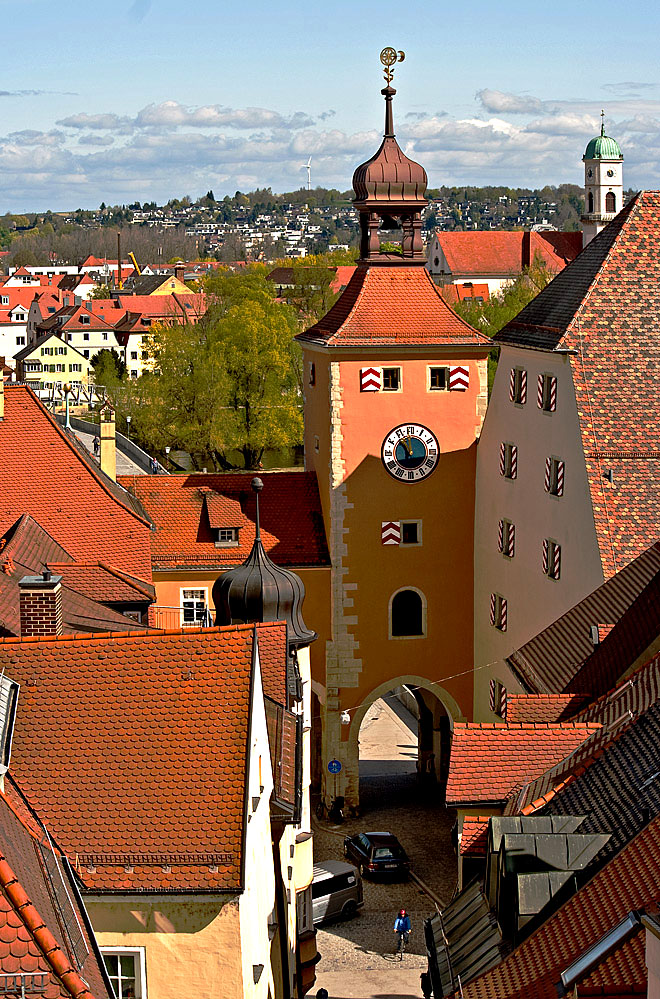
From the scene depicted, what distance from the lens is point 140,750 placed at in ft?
46.4

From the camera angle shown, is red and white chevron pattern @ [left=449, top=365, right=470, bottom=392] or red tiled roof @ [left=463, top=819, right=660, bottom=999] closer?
red tiled roof @ [left=463, top=819, right=660, bottom=999]

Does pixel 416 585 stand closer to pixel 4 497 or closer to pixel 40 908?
pixel 4 497

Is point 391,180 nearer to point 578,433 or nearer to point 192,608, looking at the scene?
point 578,433

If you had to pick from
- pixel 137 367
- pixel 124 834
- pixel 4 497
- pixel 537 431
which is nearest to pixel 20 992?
pixel 124 834

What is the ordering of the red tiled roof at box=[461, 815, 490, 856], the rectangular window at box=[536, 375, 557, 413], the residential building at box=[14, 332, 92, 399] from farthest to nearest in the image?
the residential building at box=[14, 332, 92, 399], the rectangular window at box=[536, 375, 557, 413], the red tiled roof at box=[461, 815, 490, 856]

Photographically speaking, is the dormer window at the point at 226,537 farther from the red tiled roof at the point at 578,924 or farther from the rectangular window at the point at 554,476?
the red tiled roof at the point at 578,924

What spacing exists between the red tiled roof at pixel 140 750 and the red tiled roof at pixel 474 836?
15.7 ft

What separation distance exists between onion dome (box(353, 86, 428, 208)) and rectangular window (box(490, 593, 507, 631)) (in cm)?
899

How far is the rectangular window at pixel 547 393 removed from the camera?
102 ft

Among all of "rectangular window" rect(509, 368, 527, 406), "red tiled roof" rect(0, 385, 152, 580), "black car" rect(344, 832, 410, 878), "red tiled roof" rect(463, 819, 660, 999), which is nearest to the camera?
"red tiled roof" rect(463, 819, 660, 999)

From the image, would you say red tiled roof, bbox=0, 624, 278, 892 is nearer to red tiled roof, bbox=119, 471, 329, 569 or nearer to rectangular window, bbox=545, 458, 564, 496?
rectangular window, bbox=545, 458, 564, 496

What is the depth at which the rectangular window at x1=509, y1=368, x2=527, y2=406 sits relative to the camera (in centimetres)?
3266

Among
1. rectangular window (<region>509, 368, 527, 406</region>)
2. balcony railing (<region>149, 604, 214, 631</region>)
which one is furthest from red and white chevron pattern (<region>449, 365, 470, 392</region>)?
balcony railing (<region>149, 604, 214, 631</region>)

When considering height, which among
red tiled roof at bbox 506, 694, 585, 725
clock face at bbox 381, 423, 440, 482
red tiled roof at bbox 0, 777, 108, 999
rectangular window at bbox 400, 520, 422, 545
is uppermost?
red tiled roof at bbox 0, 777, 108, 999
